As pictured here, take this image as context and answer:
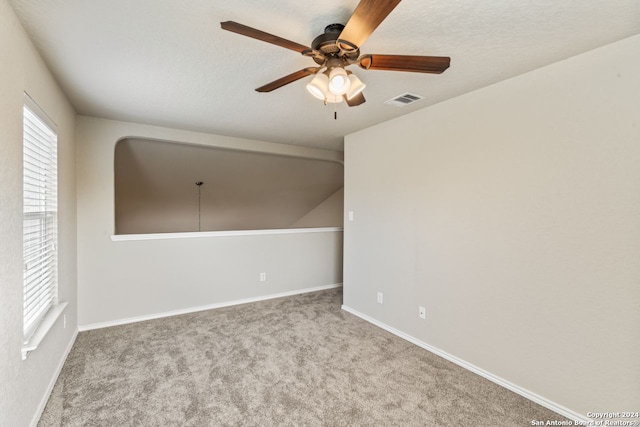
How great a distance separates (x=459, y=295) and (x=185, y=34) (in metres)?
2.76

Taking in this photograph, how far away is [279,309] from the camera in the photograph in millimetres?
3848

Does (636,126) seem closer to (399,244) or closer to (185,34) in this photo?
(399,244)

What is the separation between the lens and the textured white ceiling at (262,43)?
1.45m

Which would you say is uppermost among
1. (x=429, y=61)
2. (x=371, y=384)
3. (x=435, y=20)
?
(x=435, y=20)

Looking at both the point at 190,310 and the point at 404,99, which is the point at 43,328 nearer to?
the point at 190,310

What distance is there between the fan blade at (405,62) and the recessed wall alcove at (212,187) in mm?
3121

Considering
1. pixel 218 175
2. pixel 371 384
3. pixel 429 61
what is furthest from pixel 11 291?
pixel 218 175

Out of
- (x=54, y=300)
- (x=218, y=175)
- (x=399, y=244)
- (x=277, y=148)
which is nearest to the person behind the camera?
(x=54, y=300)

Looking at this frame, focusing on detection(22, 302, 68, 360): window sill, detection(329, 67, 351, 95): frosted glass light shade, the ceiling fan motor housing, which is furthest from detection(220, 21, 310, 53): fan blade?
detection(22, 302, 68, 360): window sill

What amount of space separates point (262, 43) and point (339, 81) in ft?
1.84

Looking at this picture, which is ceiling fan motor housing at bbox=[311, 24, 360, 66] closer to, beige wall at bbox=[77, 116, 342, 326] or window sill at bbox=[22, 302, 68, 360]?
window sill at bbox=[22, 302, 68, 360]

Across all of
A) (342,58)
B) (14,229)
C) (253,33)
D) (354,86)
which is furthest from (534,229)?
(14,229)

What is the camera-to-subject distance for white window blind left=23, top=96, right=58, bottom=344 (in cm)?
185

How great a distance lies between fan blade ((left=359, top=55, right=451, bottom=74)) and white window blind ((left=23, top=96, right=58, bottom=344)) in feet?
6.55
